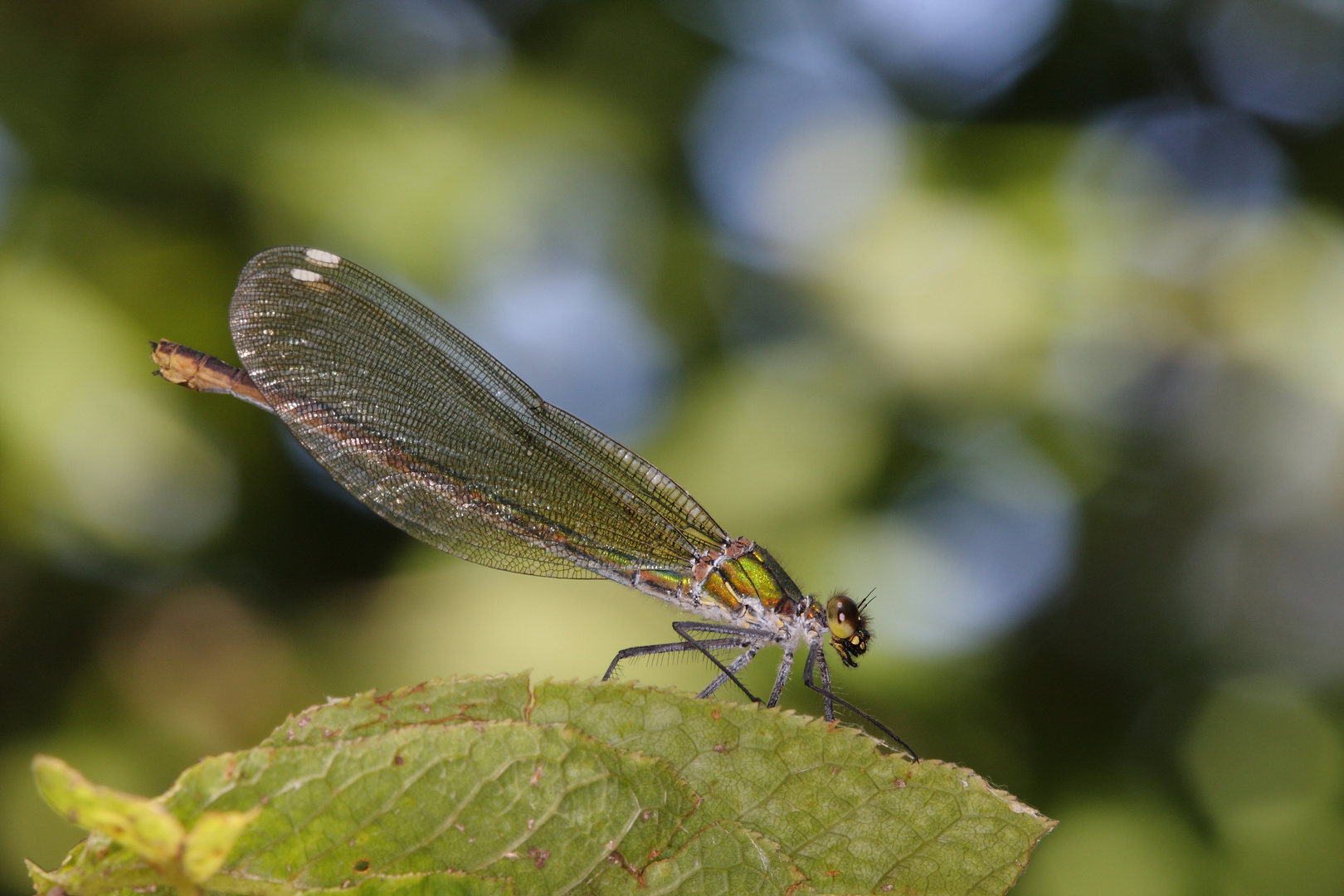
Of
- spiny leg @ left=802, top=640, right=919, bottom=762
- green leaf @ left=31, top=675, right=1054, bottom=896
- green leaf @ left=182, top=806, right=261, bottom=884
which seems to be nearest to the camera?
green leaf @ left=182, top=806, right=261, bottom=884

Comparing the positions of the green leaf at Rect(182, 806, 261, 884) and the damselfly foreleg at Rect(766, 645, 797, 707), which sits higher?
the green leaf at Rect(182, 806, 261, 884)

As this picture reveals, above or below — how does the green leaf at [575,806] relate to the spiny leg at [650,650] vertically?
above

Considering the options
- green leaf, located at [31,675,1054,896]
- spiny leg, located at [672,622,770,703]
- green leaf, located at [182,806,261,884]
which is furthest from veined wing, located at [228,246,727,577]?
green leaf, located at [182,806,261,884]

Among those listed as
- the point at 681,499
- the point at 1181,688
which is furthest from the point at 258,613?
the point at 1181,688

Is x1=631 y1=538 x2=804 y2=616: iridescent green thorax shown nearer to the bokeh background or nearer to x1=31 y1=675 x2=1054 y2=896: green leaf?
the bokeh background

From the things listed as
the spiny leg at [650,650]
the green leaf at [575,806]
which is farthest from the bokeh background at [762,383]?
the green leaf at [575,806]

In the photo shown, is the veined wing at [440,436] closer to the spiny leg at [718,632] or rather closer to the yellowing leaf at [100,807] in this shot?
the spiny leg at [718,632]
